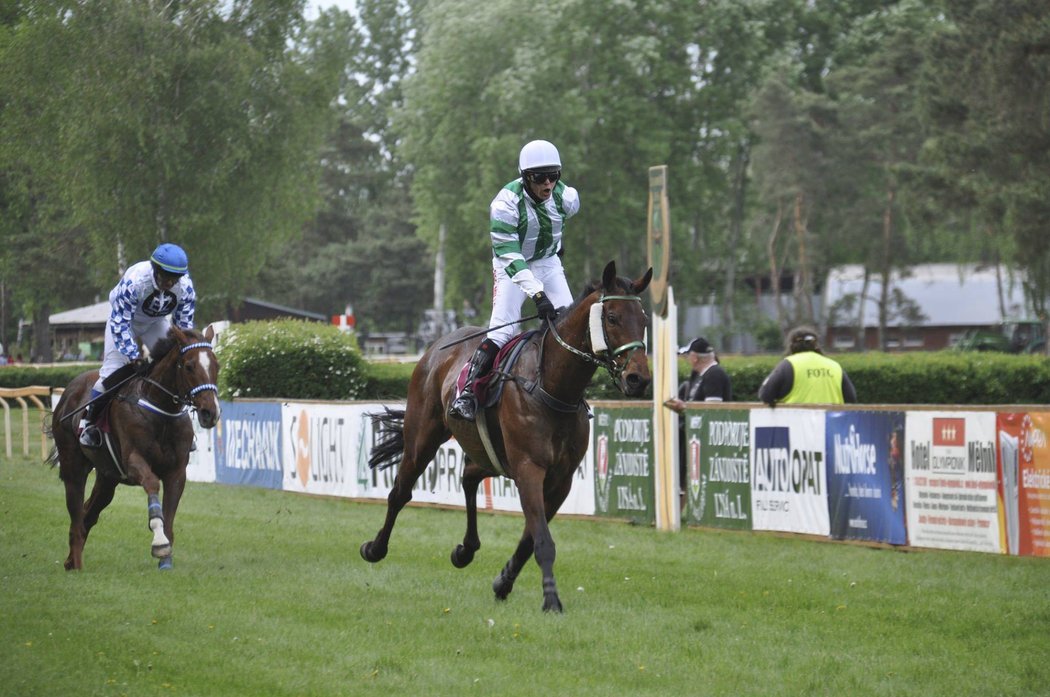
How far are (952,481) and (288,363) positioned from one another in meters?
11.9

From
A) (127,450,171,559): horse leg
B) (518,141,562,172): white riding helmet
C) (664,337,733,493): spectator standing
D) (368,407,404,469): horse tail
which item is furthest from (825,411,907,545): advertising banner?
(127,450,171,559): horse leg

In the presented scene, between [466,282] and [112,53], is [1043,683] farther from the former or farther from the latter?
[466,282]

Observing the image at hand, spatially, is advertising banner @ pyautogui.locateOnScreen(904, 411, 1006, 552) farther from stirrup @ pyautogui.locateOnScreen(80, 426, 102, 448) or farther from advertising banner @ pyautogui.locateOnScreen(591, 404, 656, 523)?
stirrup @ pyautogui.locateOnScreen(80, 426, 102, 448)

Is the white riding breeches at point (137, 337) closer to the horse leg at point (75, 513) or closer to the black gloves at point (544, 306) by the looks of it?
the horse leg at point (75, 513)

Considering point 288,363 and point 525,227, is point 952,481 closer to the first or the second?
point 525,227

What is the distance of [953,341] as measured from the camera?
58875mm

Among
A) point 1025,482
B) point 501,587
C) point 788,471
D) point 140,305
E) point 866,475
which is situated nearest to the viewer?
point 501,587

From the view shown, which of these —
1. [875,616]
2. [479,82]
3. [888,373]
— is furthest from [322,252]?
[875,616]

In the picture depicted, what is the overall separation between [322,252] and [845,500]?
2462 inches

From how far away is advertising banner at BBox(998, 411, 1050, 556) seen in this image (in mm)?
10477

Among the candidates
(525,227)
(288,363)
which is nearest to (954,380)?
(288,363)

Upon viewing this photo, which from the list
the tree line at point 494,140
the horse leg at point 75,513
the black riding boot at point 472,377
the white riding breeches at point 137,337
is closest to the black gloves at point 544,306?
the black riding boot at point 472,377

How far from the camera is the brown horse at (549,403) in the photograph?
792cm

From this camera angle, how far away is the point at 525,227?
344 inches
